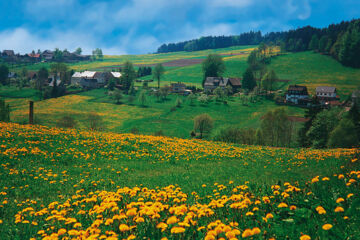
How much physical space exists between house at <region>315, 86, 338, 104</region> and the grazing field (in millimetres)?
21501

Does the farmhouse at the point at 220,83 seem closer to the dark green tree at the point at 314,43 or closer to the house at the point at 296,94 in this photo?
the house at the point at 296,94

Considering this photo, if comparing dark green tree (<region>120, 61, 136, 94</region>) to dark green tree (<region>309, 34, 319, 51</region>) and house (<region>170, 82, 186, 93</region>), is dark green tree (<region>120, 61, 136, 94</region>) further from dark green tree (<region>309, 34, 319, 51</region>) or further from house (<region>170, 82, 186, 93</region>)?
dark green tree (<region>309, 34, 319, 51</region>)

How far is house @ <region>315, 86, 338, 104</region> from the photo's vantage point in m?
96.7

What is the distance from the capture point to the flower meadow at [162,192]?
4863 mm

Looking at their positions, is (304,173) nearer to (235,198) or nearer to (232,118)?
(235,198)

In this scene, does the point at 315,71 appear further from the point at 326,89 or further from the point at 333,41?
the point at 333,41

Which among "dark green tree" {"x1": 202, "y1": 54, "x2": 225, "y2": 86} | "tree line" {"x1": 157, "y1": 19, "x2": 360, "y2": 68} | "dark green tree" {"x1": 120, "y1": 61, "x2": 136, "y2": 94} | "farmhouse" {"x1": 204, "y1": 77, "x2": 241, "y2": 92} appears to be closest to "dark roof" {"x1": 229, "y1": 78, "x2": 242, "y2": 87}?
"farmhouse" {"x1": 204, "y1": 77, "x2": 241, "y2": 92}

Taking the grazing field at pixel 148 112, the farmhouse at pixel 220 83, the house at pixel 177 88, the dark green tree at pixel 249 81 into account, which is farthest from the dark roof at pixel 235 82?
the house at pixel 177 88

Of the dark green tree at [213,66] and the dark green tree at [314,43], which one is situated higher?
the dark green tree at [314,43]

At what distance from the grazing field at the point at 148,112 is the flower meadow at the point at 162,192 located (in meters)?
48.5

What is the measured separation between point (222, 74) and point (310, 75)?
4582 centimetres

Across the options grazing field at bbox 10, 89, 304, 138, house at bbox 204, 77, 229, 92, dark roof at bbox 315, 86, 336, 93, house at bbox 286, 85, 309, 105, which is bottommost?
grazing field at bbox 10, 89, 304, 138

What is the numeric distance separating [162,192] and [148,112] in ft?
265

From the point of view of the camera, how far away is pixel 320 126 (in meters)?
47.9
